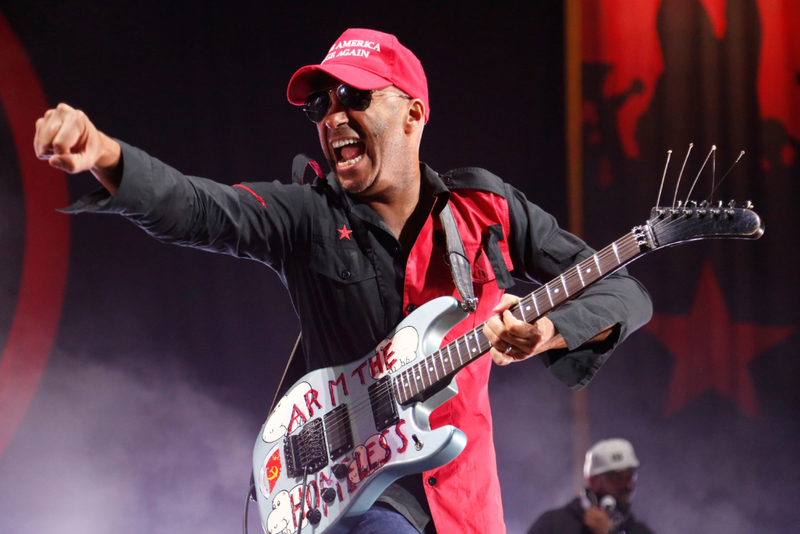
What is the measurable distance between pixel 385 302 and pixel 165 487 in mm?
2500

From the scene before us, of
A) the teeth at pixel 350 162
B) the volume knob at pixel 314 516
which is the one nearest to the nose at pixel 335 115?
the teeth at pixel 350 162

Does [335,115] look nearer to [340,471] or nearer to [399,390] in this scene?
[399,390]

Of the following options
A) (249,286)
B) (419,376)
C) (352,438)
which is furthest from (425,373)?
(249,286)

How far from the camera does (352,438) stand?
74.9 inches

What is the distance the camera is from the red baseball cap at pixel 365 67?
1.96 meters

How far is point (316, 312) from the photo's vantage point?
202 centimetres

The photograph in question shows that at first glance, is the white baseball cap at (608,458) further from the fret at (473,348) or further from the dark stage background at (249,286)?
the fret at (473,348)

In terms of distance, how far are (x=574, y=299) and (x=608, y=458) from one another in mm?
2329

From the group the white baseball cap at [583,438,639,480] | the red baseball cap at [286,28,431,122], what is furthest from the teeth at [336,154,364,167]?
the white baseball cap at [583,438,639,480]

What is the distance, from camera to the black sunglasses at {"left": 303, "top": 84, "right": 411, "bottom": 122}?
77.5 inches

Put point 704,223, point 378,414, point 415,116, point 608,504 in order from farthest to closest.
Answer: point 608,504 < point 415,116 < point 378,414 < point 704,223

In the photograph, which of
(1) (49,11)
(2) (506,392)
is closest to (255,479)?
(2) (506,392)

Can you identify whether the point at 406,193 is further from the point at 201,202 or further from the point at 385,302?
the point at 201,202

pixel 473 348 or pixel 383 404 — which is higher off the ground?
pixel 473 348
